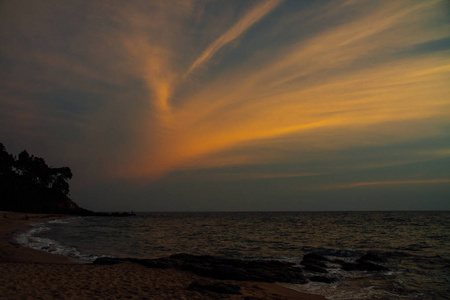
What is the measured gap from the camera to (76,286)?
1089 cm

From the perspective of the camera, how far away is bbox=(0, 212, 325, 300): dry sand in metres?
9.96

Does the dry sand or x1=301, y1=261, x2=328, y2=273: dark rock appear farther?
x1=301, y1=261, x2=328, y2=273: dark rock

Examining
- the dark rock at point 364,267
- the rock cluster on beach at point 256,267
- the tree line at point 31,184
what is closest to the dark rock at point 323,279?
the rock cluster on beach at point 256,267

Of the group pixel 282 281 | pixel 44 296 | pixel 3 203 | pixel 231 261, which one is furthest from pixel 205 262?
pixel 3 203

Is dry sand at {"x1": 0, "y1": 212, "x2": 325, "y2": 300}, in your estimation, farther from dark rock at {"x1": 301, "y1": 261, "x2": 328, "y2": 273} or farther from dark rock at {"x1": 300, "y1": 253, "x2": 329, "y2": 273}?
dark rock at {"x1": 300, "y1": 253, "x2": 329, "y2": 273}

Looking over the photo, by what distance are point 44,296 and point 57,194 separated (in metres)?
113

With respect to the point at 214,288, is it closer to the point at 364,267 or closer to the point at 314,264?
the point at 314,264

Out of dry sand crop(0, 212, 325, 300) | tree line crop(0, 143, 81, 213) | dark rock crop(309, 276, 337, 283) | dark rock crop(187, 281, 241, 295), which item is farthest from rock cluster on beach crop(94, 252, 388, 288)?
tree line crop(0, 143, 81, 213)

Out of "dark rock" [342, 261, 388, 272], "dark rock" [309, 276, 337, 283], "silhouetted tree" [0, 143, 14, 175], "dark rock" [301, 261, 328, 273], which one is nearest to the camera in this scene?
"dark rock" [309, 276, 337, 283]

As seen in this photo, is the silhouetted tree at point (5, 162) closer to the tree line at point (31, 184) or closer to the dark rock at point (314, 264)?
the tree line at point (31, 184)

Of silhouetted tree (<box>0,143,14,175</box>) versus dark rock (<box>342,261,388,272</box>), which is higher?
silhouetted tree (<box>0,143,14,175</box>)

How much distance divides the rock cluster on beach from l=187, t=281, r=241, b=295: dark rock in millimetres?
2158

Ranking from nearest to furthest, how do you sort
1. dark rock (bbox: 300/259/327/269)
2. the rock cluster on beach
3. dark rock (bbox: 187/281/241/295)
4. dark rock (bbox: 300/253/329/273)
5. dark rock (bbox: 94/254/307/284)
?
dark rock (bbox: 187/281/241/295)
dark rock (bbox: 94/254/307/284)
the rock cluster on beach
dark rock (bbox: 300/253/329/273)
dark rock (bbox: 300/259/327/269)

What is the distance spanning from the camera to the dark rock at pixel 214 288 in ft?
36.6
